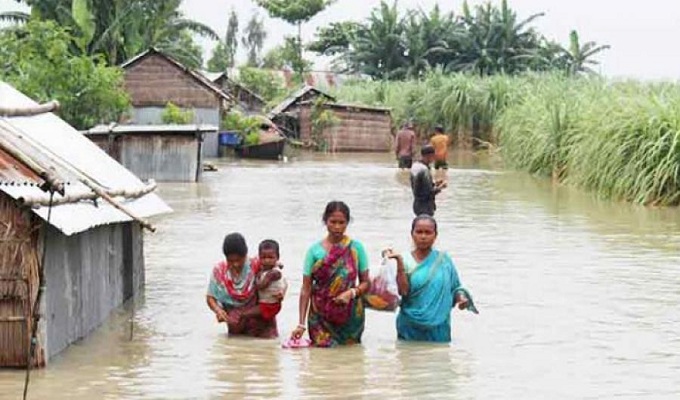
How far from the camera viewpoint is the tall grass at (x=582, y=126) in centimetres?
2067

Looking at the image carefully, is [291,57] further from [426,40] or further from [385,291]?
[385,291]

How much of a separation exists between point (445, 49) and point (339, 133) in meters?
13.1

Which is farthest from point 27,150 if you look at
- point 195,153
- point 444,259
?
point 195,153

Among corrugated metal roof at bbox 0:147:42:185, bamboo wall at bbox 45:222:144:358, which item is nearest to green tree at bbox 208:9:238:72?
bamboo wall at bbox 45:222:144:358

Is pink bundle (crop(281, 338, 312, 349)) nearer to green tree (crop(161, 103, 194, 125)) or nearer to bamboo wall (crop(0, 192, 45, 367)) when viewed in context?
bamboo wall (crop(0, 192, 45, 367))

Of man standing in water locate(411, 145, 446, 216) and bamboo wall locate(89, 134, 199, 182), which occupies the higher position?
bamboo wall locate(89, 134, 199, 182)

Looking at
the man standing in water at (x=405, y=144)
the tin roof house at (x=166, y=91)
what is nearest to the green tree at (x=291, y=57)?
the tin roof house at (x=166, y=91)

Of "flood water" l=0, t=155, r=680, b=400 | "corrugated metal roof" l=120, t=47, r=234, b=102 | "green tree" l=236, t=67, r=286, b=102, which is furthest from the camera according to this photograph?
"green tree" l=236, t=67, r=286, b=102

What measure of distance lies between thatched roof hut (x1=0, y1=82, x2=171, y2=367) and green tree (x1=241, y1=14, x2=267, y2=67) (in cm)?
7001

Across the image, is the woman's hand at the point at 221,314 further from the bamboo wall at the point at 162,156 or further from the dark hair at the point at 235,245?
the bamboo wall at the point at 162,156

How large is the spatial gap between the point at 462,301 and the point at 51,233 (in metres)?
2.75

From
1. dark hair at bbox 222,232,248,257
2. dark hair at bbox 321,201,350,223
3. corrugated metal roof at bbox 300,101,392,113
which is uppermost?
corrugated metal roof at bbox 300,101,392,113

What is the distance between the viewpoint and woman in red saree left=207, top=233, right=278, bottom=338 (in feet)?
30.2

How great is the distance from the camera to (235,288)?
9305 millimetres
